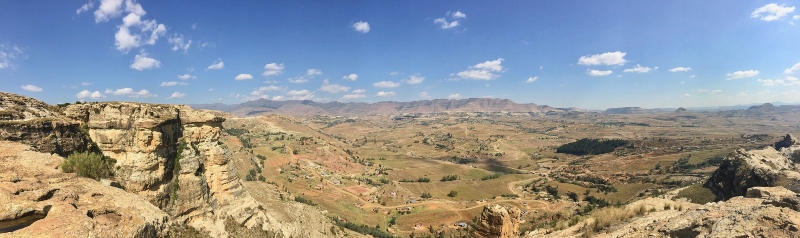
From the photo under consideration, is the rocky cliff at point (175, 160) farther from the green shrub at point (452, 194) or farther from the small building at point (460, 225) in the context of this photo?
the green shrub at point (452, 194)

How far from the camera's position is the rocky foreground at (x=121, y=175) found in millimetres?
10758

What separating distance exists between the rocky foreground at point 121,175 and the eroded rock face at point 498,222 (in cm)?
1328

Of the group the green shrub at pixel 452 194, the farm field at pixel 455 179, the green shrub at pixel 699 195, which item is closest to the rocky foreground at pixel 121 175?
the farm field at pixel 455 179

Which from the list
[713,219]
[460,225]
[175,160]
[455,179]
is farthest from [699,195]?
[455,179]

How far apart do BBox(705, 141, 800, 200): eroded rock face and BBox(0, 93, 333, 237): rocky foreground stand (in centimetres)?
5285

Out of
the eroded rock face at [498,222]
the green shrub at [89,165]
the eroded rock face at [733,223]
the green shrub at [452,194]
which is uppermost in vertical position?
the green shrub at [89,165]

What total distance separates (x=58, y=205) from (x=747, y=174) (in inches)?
2489

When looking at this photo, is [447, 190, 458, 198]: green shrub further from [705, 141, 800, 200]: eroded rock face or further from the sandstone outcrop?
the sandstone outcrop

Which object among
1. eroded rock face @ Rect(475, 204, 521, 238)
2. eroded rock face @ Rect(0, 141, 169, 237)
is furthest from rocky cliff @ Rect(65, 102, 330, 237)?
eroded rock face @ Rect(475, 204, 521, 238)

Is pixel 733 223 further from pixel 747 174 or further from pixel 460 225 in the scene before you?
pixel 460 225

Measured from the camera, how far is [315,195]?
264 ft

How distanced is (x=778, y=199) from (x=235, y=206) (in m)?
29.5

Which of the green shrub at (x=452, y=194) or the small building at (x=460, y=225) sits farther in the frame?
the green shrub at (x=452, y=194)

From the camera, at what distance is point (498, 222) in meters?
14.0
